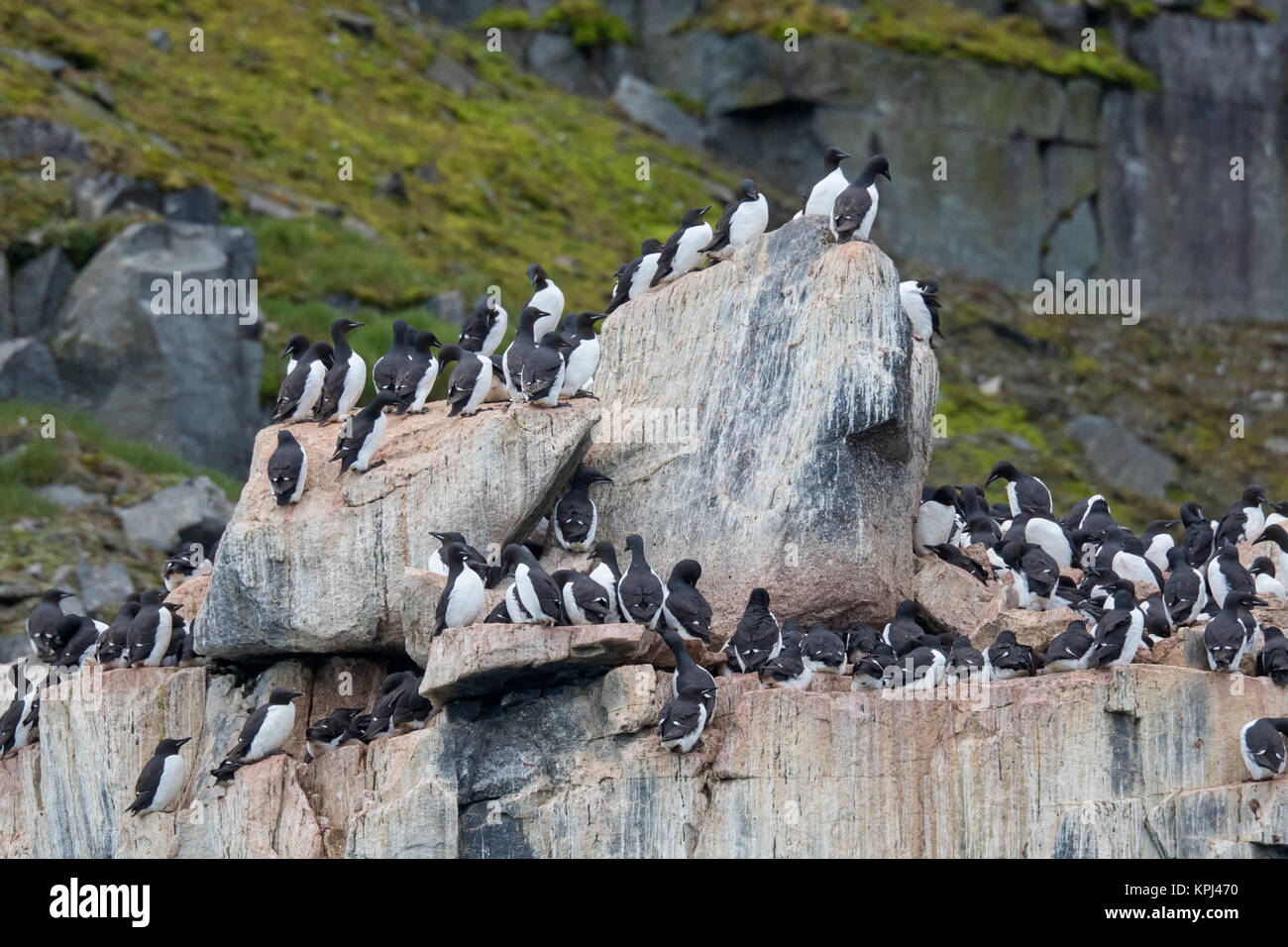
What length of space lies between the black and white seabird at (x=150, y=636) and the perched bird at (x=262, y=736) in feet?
5.11

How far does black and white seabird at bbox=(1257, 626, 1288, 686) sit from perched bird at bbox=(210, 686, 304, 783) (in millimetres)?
8195

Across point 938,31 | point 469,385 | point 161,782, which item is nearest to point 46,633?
point 161,782

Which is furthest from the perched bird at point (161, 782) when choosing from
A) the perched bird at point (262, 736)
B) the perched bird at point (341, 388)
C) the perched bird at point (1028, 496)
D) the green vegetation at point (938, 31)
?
the green vegetation at point (938, 31)

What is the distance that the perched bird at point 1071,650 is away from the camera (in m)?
15.9

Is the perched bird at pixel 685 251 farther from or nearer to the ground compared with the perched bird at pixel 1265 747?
farther from the ground

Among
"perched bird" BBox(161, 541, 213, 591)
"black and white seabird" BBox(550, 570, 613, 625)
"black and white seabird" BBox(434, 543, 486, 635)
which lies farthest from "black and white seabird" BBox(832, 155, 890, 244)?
"perched bird" BBox(161, 541, 213, 591)

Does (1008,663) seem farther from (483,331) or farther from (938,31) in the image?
(938,31)

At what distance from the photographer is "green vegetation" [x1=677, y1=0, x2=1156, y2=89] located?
4141 cm

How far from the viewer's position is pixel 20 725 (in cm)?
1830

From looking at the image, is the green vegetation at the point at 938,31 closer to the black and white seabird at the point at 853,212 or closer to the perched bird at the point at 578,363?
the black and white seabird at the point at 853,212

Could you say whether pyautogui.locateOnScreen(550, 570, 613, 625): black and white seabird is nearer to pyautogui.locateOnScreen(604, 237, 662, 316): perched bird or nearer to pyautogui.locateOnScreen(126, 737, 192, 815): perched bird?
pyautogui.locateOnScreen(126, 737, 192, 815): perched bird

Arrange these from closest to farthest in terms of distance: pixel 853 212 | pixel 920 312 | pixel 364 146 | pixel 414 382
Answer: pixel 853 212 → pixel 414 382 → pixel 920 312 → pixel 364 146

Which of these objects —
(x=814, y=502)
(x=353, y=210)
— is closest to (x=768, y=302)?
(x=814, y=502)

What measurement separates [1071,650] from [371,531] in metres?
6.26
